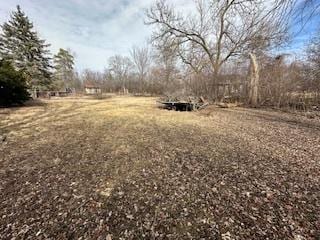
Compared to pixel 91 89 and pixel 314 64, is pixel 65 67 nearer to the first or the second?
pixel 91 89

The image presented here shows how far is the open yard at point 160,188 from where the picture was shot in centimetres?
204

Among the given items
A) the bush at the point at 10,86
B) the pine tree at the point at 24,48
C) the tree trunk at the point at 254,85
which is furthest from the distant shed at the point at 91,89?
the tree trunk at the point at 254,85

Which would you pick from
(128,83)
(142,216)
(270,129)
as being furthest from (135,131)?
(128,83)

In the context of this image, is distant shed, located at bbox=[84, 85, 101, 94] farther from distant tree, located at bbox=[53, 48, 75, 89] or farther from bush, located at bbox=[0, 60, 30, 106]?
bush, located at bbox=[0, 60, 30, 106]

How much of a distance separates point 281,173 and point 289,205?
96 centimetres

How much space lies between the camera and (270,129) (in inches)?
254

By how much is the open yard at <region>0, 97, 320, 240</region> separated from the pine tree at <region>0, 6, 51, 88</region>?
71.1 ft

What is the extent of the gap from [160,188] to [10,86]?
44.4ft

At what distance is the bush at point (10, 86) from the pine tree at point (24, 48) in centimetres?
954

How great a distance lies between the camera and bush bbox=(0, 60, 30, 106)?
11.7 m

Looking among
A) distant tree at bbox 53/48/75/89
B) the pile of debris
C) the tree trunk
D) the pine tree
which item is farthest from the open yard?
distant tree at bbox 53/48/75/89

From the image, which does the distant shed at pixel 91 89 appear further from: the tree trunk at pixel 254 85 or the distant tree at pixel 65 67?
the tree trunk at pixel 254 85

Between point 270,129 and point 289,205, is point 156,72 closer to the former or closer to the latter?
point 270,129

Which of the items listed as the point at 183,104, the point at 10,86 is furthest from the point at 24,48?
the point at 183,104
